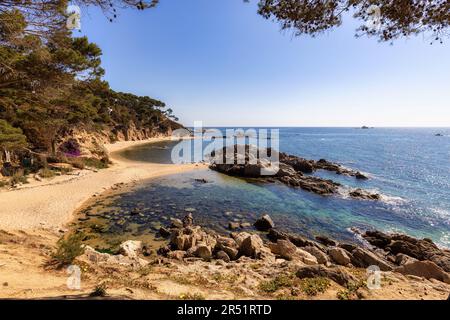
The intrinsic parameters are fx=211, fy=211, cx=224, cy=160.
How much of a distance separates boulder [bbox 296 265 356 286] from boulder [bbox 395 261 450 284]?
4.73 m

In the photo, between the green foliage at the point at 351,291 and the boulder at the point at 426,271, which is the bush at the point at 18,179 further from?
the boulder at the point at 426,271

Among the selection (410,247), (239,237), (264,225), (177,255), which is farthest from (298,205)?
(177,255)

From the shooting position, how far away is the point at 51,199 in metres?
17.4

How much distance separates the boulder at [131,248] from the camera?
11.2 metres

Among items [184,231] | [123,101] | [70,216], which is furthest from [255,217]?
[123,101]

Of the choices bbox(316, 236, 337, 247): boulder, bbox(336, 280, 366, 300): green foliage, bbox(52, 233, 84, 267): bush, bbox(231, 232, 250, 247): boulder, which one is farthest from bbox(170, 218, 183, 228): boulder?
bbox(336, 280, 366, 300): green foliage

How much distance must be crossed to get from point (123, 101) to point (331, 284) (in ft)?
298

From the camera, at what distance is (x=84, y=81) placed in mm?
11609

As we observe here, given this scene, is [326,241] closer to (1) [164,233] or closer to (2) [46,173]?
(1) [164,233]

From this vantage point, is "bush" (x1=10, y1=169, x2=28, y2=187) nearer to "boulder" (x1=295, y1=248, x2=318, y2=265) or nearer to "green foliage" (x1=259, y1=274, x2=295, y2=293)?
"green foliage" (x1=259, y1=274, x2=295, y2=293)

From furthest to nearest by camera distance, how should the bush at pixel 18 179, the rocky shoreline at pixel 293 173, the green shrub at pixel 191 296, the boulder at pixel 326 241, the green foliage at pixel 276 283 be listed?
the rocky shoreline at pixel 293 173 → the bush at pixel 18 179 → the boulder at pixel 326 241 → the green foliage at pixel 276 283 → the green shrub at pixel 191 296

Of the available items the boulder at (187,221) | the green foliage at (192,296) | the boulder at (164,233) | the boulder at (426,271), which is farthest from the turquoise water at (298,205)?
the green foliage at (192,296)

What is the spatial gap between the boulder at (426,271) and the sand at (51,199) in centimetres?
1953
